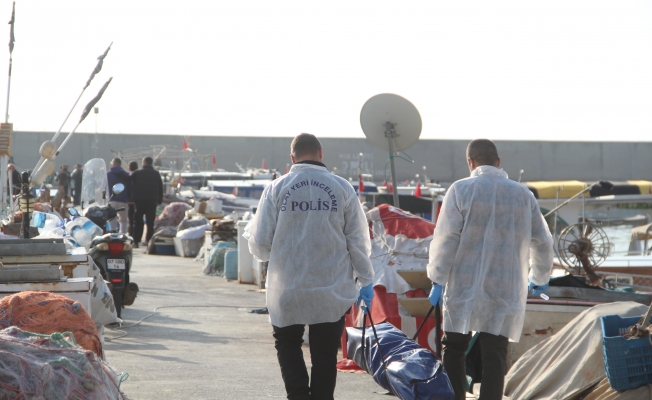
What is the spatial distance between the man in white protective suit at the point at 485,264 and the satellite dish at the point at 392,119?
403 centimetres

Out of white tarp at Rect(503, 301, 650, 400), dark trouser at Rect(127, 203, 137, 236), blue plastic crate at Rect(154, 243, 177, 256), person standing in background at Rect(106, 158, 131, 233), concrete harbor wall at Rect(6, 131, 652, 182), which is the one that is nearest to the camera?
white tarp at Rect(503, 301, 650, 400)

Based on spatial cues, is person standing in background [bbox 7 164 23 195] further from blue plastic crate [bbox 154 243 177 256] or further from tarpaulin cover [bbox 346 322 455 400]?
tarpaulin cover [bbox 346 322 455 400]

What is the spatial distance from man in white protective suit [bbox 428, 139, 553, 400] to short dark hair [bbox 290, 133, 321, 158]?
930 mm

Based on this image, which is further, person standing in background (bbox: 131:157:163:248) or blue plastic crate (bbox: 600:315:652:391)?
person standing in background (bbox: 131:157:163:248)

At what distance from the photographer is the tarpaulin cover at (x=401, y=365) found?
17.4 feet

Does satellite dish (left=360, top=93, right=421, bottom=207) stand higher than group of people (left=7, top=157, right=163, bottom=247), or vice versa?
satellite dish (left=360, top=93, right=421, bottom=207)

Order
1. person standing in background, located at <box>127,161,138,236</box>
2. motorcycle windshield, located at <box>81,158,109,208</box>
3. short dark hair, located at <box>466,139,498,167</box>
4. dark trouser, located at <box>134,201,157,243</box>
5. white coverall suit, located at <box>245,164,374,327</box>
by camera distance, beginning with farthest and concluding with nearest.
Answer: person standing in background, located at <box>127,161,138,236</box>, dark trouser, located at <box>134,201,157,243</box>, motorcycle windshield, located at <box>81,158,109,208</box>, short dark hair, located at <box>466,139,498,167</box>, white coverall suit, located at <box>245,164,374,327</box>

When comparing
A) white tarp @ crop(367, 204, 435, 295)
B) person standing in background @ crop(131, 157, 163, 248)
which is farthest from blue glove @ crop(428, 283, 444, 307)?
person standing in background @ crop(131, 157, 163, 248)

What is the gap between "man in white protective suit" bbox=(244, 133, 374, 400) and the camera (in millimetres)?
4812

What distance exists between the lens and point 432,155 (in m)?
57.6

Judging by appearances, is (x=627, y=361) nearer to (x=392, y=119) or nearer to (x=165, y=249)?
(x=392, y=119)

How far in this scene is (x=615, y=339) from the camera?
5.13m

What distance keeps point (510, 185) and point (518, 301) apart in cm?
71

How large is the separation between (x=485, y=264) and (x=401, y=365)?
912 mm
